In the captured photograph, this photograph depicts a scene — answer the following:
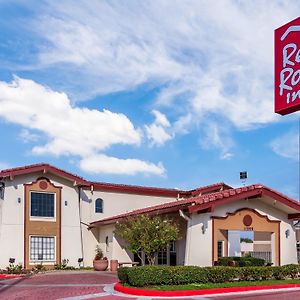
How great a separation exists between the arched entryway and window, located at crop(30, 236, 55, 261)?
11072 mm

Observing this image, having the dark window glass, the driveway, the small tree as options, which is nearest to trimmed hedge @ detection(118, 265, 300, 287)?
the driveway

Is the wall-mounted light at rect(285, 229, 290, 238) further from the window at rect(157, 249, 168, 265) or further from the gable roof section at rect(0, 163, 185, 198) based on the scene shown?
the gable roof section at rect(0, 163, 185, 198)

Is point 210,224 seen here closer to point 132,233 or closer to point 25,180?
point 132,233

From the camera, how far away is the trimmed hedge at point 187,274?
19.0 m

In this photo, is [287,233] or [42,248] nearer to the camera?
[287,233]

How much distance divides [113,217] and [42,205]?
4365 mm

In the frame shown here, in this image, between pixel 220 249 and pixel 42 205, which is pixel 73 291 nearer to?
pixel 220 249

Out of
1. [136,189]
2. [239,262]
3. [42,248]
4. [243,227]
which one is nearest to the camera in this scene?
[239,262]

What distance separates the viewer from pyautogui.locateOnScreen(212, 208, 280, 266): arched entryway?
24.1m

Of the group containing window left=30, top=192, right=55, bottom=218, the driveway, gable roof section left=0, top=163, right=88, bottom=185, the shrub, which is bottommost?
the shrub

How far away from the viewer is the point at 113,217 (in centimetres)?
3173

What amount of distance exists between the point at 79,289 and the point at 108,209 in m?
15.2

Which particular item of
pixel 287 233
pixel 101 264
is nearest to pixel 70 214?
pixel 101 264

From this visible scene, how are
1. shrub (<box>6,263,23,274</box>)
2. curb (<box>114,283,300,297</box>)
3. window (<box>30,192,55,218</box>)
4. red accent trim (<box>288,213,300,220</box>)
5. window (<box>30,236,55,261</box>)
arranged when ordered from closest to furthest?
curb (<box>114,283,300,297</box>), red accent trim (<box>288,213,300,220</box>), shrub (<box>6,263,23,274</box>), window (<box>30,236,55,261</box>), window (<box>30,192,55,218</box>)
